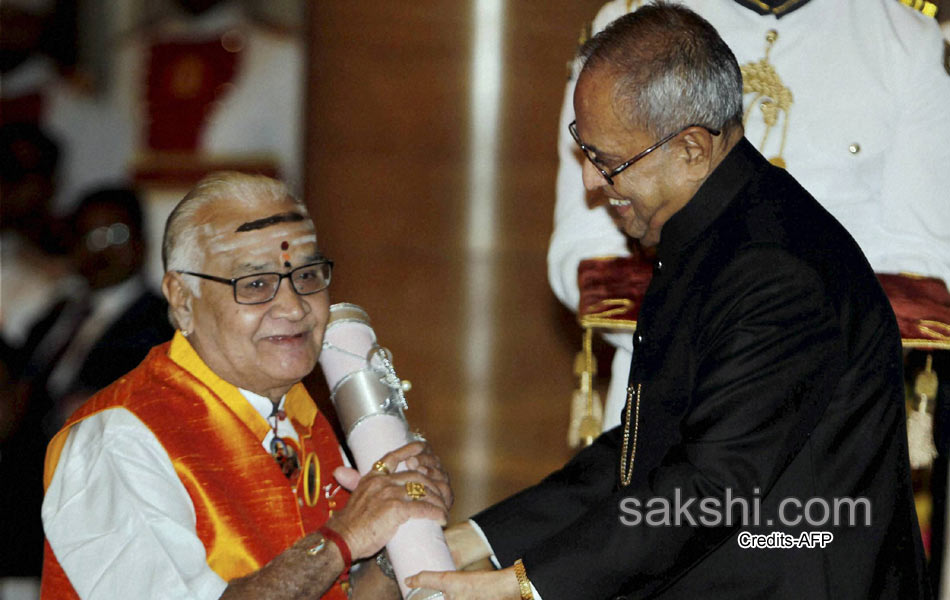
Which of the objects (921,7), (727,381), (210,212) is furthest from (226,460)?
(921,7)

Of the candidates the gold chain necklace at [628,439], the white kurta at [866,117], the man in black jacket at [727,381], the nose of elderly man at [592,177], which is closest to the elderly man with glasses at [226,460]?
the man in black jacket at [727,381]

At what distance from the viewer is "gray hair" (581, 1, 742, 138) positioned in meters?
2.67

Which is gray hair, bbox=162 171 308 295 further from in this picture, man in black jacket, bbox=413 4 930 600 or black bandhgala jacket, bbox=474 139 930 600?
black bandhgala jacket, bbox=474 139 930 600

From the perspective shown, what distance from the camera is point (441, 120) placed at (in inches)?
213

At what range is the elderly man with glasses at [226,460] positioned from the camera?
9.00 feet

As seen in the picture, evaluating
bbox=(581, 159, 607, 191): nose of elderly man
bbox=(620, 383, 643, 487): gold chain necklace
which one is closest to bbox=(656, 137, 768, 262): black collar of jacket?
bbox=(581, 159, 607, 191): nose of elderly man

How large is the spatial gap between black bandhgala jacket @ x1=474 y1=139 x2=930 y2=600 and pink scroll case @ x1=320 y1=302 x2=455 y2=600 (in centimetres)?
52

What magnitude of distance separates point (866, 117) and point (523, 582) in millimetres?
1705

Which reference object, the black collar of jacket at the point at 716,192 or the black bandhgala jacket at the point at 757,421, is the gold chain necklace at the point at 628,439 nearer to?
the black bandhgala jacket at the point at 757,421

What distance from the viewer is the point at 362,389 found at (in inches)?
124

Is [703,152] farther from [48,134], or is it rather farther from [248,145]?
[48,134]

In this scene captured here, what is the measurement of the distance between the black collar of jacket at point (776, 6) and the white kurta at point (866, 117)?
0.05ft

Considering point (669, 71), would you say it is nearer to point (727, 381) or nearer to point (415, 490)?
point (727, 381)

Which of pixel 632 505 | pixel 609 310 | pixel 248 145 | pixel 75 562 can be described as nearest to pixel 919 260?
pixel 609 310
